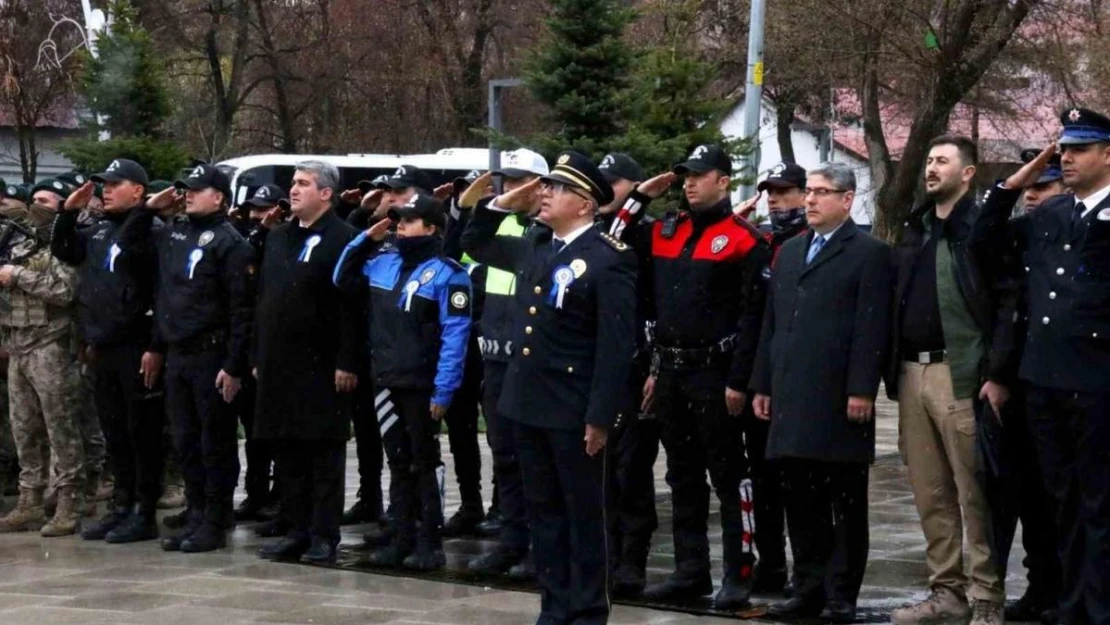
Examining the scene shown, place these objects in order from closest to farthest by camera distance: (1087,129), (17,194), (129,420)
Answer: (1087,129), (129,420), (17,194)

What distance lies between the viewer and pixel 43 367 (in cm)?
1057

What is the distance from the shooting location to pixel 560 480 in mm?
7133

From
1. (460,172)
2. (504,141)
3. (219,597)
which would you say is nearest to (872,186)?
(460,172)

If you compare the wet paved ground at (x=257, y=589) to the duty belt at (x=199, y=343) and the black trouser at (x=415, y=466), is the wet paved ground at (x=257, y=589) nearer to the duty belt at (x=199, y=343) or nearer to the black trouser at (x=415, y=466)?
the black trouser at (x=415, y=466)

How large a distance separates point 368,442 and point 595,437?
4049mm

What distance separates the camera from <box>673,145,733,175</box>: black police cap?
26.8 ft

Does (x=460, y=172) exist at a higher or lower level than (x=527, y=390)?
higher

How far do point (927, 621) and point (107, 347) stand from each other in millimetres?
5172

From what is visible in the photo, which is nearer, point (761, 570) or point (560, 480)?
point (560, 480)

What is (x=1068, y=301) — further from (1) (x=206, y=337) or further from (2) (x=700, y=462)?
(1) (x=206, y=337)

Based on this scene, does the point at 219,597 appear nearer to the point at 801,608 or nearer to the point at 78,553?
the point at 78,553

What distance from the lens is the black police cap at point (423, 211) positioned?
919 cm

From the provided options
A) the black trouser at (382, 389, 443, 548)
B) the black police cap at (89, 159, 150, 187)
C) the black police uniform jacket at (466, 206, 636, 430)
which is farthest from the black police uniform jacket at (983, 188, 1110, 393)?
the black police cap at (89, 159, 150, 187)

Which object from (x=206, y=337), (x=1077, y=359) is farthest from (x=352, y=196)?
(x=1077, y=359)
